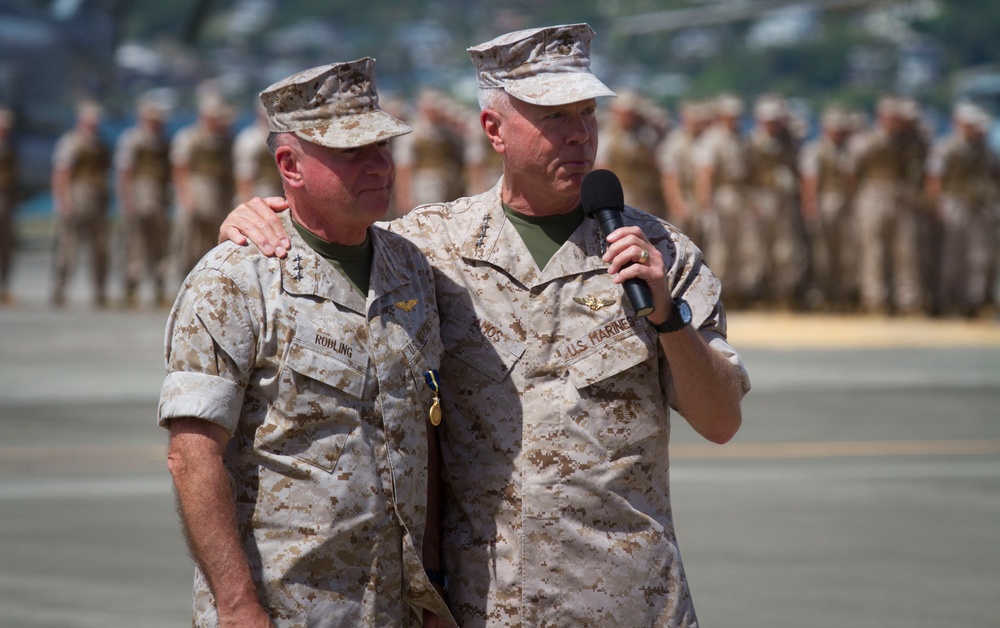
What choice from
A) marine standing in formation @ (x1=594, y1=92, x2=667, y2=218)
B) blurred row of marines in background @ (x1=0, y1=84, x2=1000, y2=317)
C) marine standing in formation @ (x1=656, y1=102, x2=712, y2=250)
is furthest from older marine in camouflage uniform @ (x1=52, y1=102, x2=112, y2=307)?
marine standing in formation @ (x1=656, y1=102, x2=712, y2=250)

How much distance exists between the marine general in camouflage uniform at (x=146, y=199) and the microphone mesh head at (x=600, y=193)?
15998 mm

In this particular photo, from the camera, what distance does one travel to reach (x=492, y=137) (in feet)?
11.3

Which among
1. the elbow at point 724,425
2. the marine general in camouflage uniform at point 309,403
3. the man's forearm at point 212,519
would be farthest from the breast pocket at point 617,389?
the man's forearm at point 212,519

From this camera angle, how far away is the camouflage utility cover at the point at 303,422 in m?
3.04

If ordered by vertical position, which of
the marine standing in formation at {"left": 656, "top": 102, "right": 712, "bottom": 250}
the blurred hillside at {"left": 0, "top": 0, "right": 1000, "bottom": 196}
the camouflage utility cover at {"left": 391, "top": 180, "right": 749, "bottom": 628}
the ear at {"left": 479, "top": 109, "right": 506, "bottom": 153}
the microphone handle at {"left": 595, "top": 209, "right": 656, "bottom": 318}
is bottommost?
the blurred hillside at {"left": 0, "top": 0, "right": 1000, "bottom": 196}

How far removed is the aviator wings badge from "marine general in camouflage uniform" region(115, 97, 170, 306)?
52.2 feet

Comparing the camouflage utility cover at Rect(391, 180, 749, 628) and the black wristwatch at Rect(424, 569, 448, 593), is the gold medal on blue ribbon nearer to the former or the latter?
the camouflage utility cover at Rect(391, 180, 749, 628)

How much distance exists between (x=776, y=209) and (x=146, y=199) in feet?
23.8

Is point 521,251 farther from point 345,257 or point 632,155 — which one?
point 632,155

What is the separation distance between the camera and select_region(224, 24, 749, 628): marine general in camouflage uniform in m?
3.29

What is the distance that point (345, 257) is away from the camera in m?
3.22

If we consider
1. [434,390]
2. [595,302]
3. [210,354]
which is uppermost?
[210,354]

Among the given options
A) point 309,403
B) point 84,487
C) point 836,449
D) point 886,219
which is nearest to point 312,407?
point 309,403

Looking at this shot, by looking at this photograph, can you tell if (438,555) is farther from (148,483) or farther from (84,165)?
(84,165)
